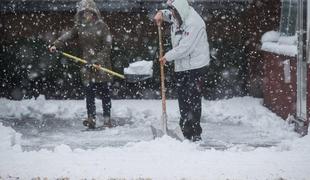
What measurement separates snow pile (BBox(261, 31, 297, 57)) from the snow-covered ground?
0.99m

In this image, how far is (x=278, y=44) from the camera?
882 centimetres

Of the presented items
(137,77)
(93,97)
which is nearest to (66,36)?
(93,97)

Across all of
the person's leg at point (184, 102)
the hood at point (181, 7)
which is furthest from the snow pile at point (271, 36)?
the hood at point (181, 7)

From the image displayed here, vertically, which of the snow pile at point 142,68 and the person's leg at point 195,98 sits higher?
the snow pile at point 142,68

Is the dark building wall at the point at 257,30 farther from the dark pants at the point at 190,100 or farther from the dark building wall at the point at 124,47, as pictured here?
the dark pants at the point at 190,100

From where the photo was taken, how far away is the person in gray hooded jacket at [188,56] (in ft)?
22.2

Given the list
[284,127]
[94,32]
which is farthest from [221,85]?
[94,32]

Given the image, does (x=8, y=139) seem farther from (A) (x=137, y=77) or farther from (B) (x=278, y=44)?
(B) (x=278, y=44)

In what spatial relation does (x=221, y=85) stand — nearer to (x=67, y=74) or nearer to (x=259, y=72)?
(x=259, y=72)

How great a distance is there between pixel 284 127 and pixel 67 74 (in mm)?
4145

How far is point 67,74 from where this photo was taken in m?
10.3

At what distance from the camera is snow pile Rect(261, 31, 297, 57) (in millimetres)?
7895

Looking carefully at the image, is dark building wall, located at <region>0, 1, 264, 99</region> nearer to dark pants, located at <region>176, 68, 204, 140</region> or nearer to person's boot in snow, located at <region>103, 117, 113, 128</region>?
person's boot in snow, located at <region>103, 117, 113, 128</region>

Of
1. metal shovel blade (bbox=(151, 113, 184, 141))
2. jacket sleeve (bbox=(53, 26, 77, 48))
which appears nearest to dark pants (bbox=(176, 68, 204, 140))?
metal shovel blade (bbox=(151, 113, 184, 141))
